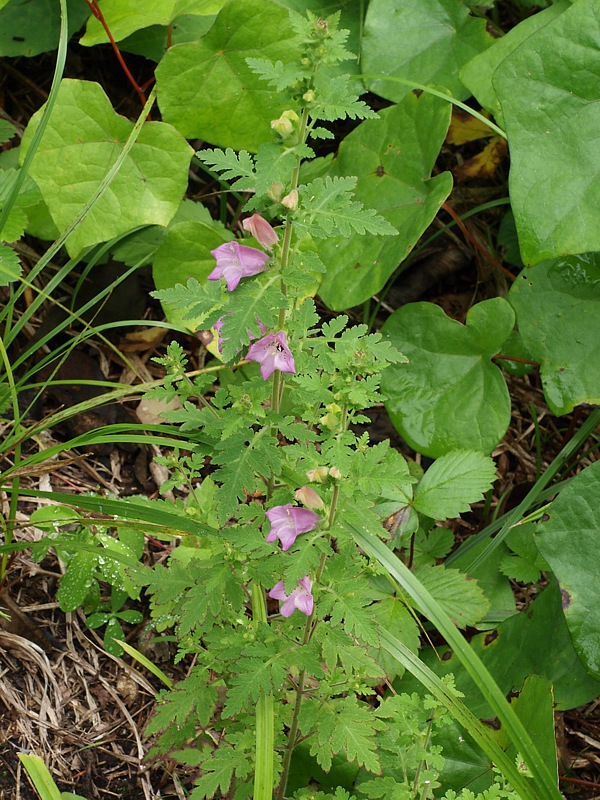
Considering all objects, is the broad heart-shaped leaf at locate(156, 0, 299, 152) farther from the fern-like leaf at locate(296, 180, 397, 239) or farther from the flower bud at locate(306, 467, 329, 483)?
the flower bud at locate(306, 467, 329, 483)

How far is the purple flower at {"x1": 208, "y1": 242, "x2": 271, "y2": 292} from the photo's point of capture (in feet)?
3.93

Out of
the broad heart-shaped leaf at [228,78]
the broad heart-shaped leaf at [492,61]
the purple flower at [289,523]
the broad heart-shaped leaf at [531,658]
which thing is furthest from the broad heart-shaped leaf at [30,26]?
the broad heart-shaped leaf at [531,658]

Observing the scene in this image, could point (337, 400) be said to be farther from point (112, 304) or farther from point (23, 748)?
point (112, 304)

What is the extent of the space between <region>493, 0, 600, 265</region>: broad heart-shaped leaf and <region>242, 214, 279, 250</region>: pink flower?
2.60 ft

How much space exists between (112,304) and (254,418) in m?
1.19

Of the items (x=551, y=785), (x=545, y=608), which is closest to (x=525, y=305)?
(x=545, y=608)

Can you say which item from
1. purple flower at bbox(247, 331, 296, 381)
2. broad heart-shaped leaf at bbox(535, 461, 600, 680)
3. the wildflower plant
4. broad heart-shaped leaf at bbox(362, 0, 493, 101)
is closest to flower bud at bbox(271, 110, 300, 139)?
the wildflower plant

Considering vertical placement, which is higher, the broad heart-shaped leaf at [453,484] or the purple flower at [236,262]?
the purple flower at [236,262]

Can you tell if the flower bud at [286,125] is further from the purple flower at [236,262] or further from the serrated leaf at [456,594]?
the serrated leaf at [456,594]

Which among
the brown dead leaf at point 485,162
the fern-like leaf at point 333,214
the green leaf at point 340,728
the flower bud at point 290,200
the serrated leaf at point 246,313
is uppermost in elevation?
the flower bud at point 290,200

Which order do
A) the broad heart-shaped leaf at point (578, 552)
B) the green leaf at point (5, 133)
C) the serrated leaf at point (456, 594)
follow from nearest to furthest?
1. the broad heart-shaped leaf at point (578, 552)
2. the serrated leaf at point (456, 594)
3. the green leaf at point (5, 133)

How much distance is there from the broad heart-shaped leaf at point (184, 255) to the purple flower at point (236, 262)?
916 millimetres

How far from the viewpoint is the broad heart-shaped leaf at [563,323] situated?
6.57 ft

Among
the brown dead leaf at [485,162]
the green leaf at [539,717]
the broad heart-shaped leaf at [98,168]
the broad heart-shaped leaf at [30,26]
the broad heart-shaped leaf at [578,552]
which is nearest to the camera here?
the green leaf at [539,717]
